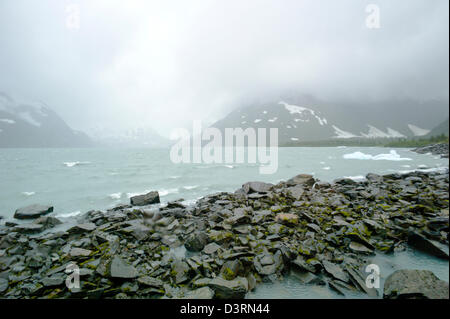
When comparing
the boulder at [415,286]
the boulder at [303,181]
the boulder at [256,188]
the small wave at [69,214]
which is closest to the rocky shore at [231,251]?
the boulder at [415,286]

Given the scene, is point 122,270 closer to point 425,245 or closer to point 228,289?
point 228,289

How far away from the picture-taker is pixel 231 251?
229 inches

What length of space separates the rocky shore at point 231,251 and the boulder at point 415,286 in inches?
0.7

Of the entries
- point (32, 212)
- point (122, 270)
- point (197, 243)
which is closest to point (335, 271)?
point (197, 243)

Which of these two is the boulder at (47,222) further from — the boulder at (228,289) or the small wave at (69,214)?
the boulder at (228,289)

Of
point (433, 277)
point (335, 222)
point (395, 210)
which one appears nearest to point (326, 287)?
point (433, 277)

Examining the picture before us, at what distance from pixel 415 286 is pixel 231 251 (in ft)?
13.6

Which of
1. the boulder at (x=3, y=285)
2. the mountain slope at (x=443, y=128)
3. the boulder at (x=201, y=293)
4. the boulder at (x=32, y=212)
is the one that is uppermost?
the mountain slope at (x=443, y=128)

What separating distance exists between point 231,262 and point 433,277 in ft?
13.3

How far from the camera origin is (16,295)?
182 inches

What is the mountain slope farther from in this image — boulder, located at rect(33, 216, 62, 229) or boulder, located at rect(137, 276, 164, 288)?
boulder, located at rect(33, 216, 62, 229)

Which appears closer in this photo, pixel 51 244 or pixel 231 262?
pixel 231 262

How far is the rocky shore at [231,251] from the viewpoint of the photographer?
4441 millimetres
